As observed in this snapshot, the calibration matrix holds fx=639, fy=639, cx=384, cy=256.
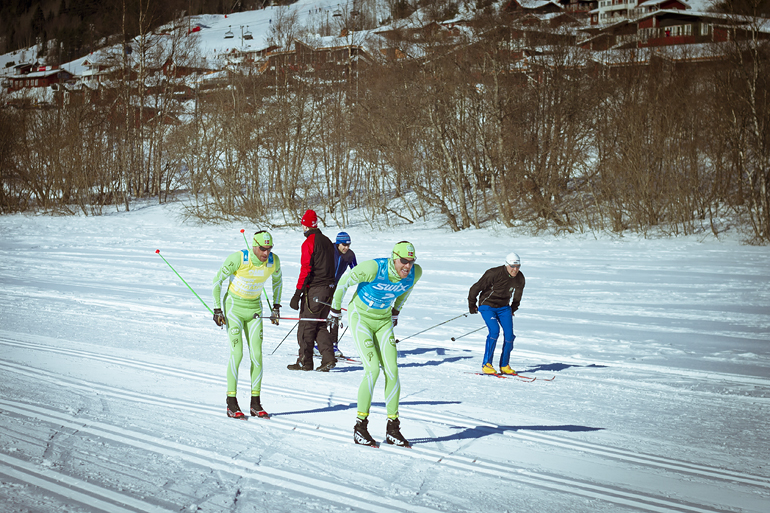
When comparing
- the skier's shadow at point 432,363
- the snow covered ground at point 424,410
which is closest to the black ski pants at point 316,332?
the snow covered ground at point 424,410

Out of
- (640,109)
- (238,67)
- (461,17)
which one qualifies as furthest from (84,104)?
(640,109)

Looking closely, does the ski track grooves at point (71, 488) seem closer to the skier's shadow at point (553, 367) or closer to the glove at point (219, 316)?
the glove at point (219, 316)

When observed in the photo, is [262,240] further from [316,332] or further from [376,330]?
[316,332]

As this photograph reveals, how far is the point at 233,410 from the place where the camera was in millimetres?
6531

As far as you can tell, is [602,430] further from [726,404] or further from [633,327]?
[633,327]

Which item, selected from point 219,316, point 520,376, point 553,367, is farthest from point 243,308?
point 553,367

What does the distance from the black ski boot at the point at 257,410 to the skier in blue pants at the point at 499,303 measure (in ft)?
10.5

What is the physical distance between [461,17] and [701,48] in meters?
10.2

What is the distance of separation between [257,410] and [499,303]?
3.66 metres

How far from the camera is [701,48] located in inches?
1029

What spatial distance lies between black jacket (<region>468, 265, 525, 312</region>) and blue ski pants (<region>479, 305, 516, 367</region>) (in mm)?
84

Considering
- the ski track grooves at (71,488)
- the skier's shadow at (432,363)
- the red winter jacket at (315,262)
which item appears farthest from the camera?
the skier's shadow at (432,363)

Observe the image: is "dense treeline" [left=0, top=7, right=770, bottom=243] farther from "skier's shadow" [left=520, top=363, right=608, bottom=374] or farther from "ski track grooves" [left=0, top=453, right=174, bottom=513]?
"ski track grooves" [left=0, top=453, right=174, bottom=513]

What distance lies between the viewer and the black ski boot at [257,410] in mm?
6547
